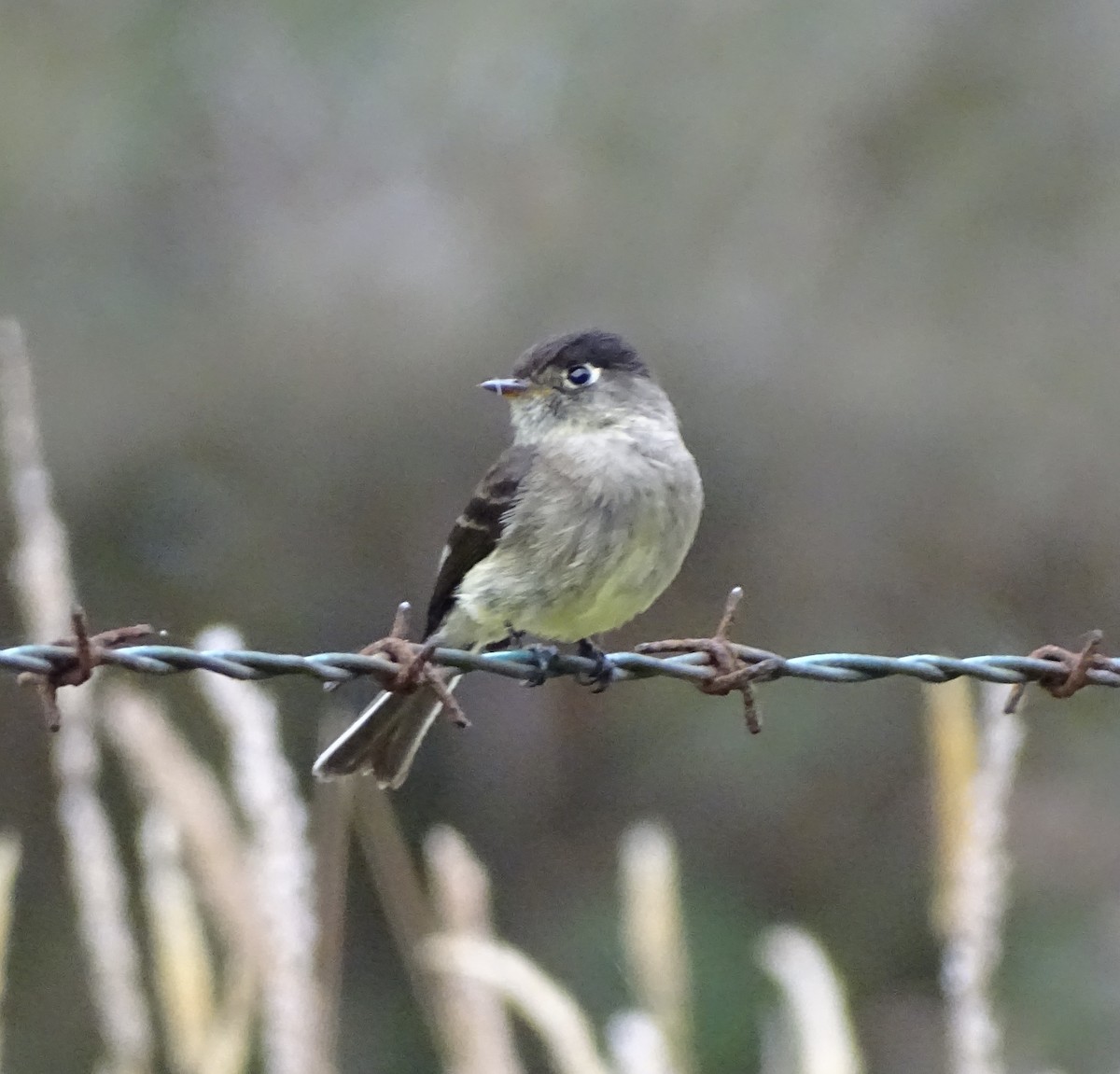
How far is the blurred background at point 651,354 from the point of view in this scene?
7.09m

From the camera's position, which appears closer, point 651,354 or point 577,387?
point 577,387

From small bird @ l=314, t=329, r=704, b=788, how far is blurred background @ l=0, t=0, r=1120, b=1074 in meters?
2.93

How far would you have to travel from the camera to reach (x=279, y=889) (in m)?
2.42

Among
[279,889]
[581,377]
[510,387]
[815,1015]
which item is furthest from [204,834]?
[581,377]

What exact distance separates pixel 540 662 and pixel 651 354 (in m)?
4.14

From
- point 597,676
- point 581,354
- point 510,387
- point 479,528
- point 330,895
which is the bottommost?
point 330,895

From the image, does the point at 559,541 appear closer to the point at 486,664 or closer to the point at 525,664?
the point at 525,664

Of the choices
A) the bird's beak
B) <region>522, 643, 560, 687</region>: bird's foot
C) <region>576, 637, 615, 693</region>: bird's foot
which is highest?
the bird's beak

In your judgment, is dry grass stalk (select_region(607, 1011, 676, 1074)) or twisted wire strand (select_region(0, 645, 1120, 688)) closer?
twisted wire strand (select_region(0, 645, 1120, 688))

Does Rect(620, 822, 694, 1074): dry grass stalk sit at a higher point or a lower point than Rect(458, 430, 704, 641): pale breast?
lower

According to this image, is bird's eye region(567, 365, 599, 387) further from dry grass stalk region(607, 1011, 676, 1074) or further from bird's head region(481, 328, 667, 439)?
dry grass stalk region(607, 1011, 676, 1074)

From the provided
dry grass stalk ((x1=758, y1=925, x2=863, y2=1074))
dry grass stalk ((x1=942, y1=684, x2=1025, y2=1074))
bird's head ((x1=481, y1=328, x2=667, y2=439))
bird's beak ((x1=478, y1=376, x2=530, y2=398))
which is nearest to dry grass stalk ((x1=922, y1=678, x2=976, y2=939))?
dry grass stalk ((x1=942, y1=684, x2=1025, y2=1074))

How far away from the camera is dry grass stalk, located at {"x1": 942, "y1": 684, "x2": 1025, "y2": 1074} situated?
2500 millimetres

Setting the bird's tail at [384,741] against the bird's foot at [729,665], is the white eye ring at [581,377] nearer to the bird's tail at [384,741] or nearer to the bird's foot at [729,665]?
the bird's tail at [384,741]
